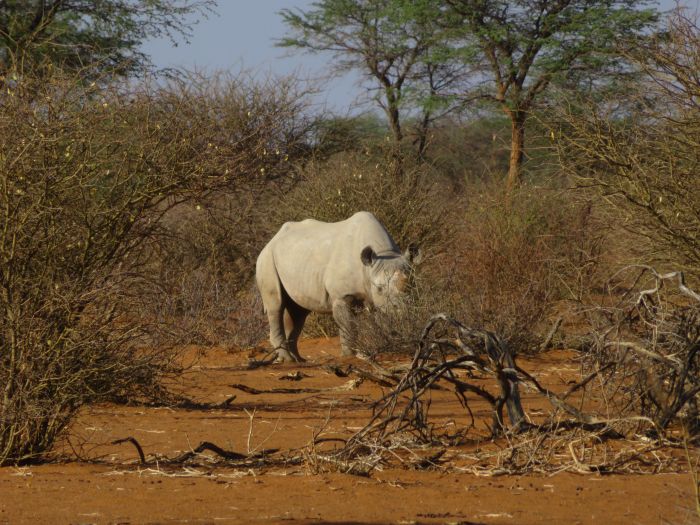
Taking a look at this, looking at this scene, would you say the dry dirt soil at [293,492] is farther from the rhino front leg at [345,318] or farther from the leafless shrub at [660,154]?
the rhino front leg at [345,318]

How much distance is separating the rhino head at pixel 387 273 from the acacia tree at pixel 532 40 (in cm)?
1047

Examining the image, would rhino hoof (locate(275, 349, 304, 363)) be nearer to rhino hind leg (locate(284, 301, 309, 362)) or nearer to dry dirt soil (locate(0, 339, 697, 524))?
rhino hind leg (locate(284, 301, 309, 362))

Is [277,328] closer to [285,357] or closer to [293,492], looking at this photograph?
[285,357]

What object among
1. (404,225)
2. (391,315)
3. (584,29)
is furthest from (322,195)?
(584,29)

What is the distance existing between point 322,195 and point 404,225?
51.4 inches

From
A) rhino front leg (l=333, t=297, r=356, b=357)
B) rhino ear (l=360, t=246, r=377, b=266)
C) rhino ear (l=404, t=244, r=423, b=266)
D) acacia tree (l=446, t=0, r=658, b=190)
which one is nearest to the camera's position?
rhino ear (l=360, t=246, r=377, b=266)

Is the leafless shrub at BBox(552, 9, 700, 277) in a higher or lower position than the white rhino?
higher

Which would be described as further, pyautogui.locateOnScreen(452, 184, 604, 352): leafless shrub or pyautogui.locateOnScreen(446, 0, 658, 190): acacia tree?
pyautogui.locateOnScreen(446, 0, 658, 190): acacia tree

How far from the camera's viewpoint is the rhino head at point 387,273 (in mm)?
12477

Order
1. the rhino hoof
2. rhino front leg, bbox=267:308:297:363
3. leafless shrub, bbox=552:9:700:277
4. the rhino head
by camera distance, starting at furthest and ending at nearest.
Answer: rhino front leg, bbox=267:308:297:363 < the rhino hoof < the rhino head < leafless shrub, bbox=552:9:700:277

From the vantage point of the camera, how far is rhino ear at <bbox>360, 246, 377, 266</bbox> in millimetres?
12711

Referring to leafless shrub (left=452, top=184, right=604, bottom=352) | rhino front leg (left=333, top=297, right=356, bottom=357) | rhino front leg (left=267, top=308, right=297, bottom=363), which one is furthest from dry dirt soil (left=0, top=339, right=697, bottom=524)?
rhino front leg (left=267, top=308, right=297, bottom=363)

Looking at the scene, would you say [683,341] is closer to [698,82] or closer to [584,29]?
[698,82]

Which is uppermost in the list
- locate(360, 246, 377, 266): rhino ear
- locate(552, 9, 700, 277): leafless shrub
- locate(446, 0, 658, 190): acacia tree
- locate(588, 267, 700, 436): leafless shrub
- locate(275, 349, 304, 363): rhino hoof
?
locate(446, 0, 658, 190): acacia tree
